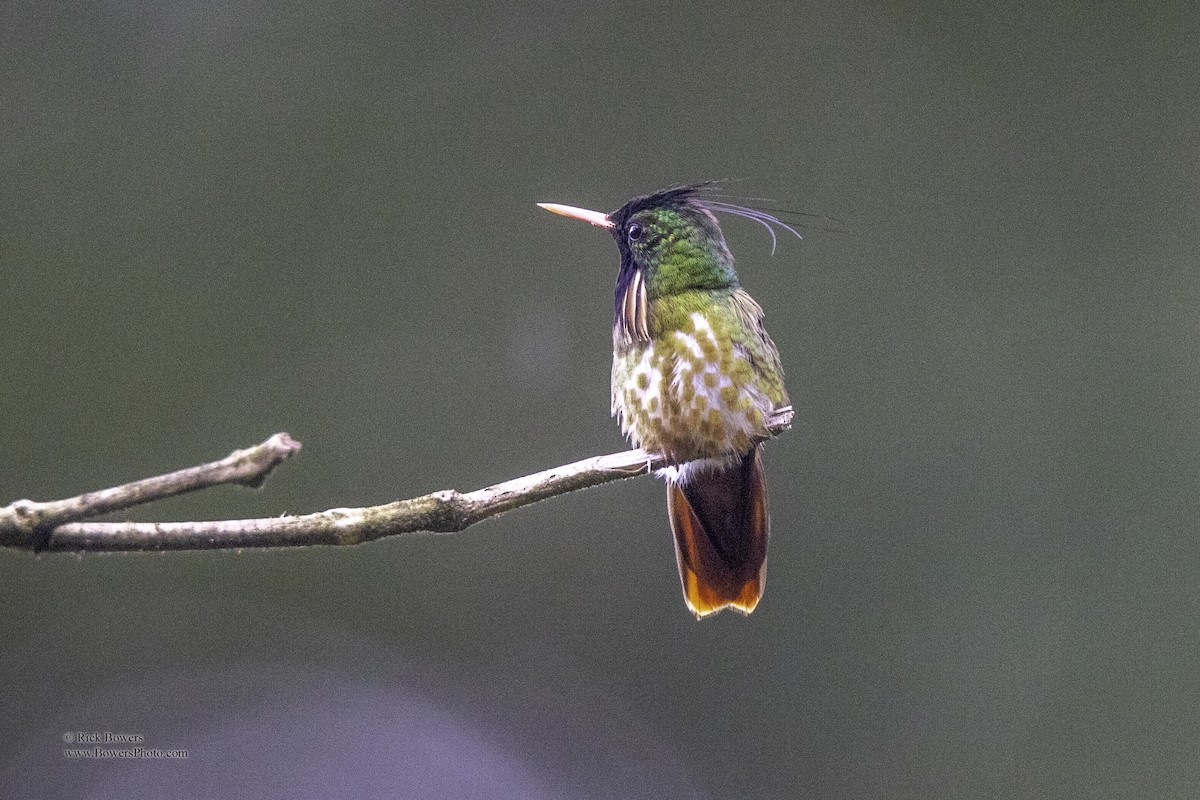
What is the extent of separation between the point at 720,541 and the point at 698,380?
246 millimetres

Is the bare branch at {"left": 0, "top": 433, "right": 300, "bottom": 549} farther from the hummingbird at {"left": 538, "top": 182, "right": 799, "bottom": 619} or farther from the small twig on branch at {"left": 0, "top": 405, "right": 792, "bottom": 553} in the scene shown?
the hummingbird at {"left": 538, "top": 182, "right": 799, "bottom": 619}

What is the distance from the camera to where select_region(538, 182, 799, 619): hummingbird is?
48.6 inches

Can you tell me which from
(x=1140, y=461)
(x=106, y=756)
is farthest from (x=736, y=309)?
(x=106, y=756)

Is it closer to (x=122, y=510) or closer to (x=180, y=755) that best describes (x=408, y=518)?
(x=122, y=510)

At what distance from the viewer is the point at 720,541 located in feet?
4.31

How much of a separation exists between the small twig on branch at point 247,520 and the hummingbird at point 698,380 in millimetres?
193

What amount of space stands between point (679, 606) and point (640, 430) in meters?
0.48

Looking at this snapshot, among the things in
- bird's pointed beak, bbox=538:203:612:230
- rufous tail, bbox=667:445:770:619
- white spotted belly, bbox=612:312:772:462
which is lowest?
rufous tail, bbox=667:445:770:619

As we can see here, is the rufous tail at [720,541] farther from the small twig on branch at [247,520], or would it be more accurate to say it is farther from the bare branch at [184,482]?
the bare branch at [184,482]

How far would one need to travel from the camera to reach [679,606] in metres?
1.60

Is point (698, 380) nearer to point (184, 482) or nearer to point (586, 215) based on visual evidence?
point (586, 215)

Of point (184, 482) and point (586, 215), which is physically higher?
point (586, 215)

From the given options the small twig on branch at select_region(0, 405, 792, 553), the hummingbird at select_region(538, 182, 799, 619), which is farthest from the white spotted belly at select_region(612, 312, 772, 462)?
the small twig on branch at select_region(0, 405, 792, 553)

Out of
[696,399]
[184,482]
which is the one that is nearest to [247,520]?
[184,482]
